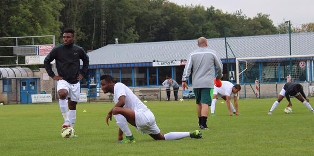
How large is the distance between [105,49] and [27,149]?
61229 millimetres

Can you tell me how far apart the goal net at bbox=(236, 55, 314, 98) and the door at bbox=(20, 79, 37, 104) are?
18675mm

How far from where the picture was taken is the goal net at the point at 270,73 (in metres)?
53.5

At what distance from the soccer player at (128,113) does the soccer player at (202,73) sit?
3.23 meters

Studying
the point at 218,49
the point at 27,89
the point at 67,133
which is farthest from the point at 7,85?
the point at 67,133

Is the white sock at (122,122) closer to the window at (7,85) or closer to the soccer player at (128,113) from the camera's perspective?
the soccer player at (128,113)

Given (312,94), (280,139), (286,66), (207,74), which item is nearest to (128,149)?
(280,139)

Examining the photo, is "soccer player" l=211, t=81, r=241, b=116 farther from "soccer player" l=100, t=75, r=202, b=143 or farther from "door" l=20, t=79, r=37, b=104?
"door" l=20, t=79, r=37, b=104

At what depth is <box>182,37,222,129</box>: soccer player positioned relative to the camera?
1534 cm

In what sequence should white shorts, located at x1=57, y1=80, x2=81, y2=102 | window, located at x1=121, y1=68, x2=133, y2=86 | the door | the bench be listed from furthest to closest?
window, located at x1=121, y1=68, x2=133, y2=86, the door, the bench, white shorts, located at x1=57, y1=80, x2=81, y2=102

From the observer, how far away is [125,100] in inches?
476

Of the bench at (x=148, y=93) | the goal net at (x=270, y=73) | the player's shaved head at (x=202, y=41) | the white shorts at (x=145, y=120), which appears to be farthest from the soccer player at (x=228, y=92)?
the bench at (x=148, y=93)

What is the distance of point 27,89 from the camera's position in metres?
60.8

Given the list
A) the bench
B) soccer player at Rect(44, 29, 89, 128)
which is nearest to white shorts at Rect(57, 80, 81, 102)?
soccer player at Rect(44, 29, 89, 128)

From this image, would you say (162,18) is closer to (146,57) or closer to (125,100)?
(146,57)
